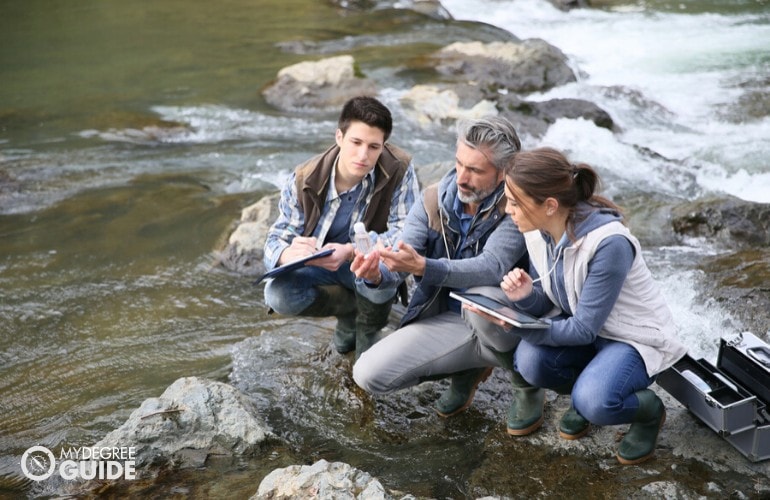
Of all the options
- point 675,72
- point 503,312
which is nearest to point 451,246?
point 503,312

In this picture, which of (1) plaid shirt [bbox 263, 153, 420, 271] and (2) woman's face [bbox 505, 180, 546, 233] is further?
(1) plaid shirt [bbox 263, 153, 420, 271]

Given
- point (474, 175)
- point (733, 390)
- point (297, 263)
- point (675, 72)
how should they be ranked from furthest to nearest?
point (675, 72), point (297, 263), point (474, 175), point (733, 390)

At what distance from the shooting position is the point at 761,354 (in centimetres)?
305

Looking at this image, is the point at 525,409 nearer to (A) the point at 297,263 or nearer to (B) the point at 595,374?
(B) the point at 595,374

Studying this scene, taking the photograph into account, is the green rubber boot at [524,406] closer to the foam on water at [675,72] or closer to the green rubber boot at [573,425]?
the green rubber boot at [573,425]

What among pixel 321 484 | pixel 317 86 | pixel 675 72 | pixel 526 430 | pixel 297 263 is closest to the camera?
pixel 321 484

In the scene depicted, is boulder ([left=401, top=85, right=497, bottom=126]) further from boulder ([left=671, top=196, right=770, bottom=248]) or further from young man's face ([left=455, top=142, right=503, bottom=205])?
young man's face ([left=455, top=142, right=503, bottom=205])

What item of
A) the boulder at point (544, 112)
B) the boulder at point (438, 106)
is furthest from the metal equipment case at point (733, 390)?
the boulder at point (438, 106)

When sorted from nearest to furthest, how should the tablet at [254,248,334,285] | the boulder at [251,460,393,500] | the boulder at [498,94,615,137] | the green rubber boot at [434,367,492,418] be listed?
the boulder at [251,460,393,500] < the tablet at [254,248,334,285] < the green rubber boot at [434,367,492,418] < the boulder at [498,94,615,137]

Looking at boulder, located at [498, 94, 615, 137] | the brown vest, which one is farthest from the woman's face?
boulder, located at [498, 94, 615, 137]

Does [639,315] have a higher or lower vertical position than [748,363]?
higher

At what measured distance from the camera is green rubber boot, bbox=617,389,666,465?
9.77 feet

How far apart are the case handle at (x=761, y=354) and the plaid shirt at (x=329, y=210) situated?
154 cm

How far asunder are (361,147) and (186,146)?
5.59 m
